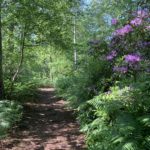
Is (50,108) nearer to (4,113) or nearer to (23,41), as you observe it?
(23,41)

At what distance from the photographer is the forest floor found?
7214 millimetres

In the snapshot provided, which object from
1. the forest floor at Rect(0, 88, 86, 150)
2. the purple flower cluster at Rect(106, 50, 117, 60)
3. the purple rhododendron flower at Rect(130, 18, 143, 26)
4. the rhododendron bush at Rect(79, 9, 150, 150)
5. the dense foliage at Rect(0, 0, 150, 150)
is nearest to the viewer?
the rhododendron bush at Rect(79, 9, 150, 150)

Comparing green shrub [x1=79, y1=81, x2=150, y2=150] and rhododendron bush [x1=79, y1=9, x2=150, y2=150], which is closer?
green shrub [x1=79, y1=81, x2=150, y2=150]

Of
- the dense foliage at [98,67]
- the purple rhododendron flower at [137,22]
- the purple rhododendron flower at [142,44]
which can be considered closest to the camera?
the dense foliage at [98,67]

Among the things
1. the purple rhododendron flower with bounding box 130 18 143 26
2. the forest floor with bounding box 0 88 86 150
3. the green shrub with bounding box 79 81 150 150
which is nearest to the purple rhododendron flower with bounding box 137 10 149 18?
the purple rhododendron flower with bounding box 130 18 143 26

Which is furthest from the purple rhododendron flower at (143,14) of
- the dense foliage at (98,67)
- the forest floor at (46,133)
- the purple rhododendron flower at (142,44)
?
the forest floor at (46,133)

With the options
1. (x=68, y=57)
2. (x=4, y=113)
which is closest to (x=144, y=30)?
(x=4, y=113)

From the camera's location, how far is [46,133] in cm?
841

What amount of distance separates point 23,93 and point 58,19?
341cm

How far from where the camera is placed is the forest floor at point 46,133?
721cm

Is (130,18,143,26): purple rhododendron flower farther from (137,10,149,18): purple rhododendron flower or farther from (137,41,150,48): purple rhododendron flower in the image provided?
(137,41,150,48): purple rhododendron flower

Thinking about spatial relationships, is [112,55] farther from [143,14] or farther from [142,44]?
[143,14]

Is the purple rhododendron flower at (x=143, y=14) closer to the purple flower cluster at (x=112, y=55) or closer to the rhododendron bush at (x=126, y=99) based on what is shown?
the rhododendron bush at (x=126, y=99)

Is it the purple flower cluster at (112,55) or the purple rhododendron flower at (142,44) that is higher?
the purple rhododendron flower at (142,44)
